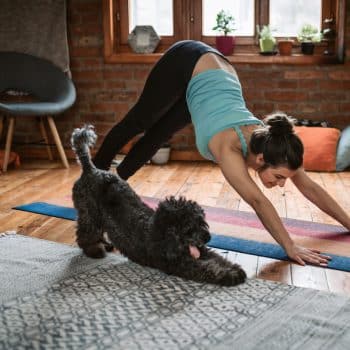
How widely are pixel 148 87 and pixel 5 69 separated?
2.09 m

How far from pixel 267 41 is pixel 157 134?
2035 mm

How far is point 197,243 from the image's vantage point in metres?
1.67

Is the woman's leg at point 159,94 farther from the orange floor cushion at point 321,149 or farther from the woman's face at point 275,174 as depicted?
the orange floor cushion at point 321,149

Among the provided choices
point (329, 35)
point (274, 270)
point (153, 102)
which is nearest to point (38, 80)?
point (153, 102)

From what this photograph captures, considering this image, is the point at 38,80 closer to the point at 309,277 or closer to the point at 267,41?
the point at 267,41

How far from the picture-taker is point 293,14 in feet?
13.9

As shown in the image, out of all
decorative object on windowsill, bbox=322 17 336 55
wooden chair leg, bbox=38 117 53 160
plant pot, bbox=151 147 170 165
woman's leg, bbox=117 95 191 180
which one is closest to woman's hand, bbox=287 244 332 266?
woman's leg, bbox=117 95 191 180

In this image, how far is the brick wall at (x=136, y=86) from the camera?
409 cm

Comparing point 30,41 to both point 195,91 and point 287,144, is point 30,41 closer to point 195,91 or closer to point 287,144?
point 195,91

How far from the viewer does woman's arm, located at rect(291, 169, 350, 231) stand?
7.13 ft

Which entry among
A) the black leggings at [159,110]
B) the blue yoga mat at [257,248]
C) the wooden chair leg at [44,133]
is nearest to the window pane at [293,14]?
the wooden chair leg at [44,133]

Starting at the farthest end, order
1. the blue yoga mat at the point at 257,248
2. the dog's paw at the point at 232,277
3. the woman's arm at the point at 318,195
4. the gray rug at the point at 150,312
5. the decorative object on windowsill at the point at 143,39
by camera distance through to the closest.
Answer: the decorative object on windowsill at the point at 143,39 < the woman's arm at the point at 318,195 < the blue yoga mat at the point at 257,248 < the dog's paw at the point at 232,277 < the gray rug at the point at 150,312

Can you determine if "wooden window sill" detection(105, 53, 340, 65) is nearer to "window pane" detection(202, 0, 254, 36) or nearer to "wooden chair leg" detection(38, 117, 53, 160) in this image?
"window pane" detection(202, 0, 254, 36)

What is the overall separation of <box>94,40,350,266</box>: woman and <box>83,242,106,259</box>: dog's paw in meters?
0.53
